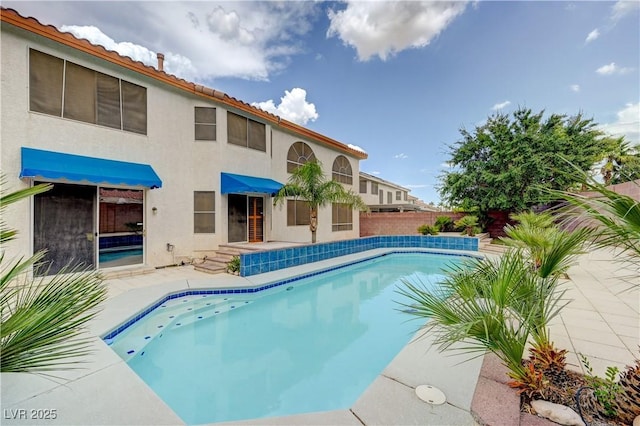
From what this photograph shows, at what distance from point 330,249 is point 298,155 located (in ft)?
24.0

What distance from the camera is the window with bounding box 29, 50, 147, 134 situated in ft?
30.4

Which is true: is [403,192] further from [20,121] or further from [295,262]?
[20,121]

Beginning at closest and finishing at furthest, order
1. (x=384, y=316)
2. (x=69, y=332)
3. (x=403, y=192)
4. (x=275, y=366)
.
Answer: (x=69, y=332) → (x=275, y=366) → (x=384, y=316) → (x=403, y=192)

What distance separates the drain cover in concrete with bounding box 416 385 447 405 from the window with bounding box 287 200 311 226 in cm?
1492

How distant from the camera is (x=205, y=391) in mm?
4887

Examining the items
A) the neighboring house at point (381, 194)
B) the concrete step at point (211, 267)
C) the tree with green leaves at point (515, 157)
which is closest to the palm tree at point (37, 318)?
the concrete step at point (211, 267)

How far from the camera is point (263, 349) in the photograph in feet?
21.2

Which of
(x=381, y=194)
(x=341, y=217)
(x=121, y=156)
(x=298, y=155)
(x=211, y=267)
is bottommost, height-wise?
(x=211, y=267)

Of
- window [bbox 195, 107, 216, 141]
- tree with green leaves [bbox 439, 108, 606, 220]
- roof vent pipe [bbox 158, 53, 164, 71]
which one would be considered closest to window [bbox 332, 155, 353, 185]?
tree with green leaves [bbox 439, 108, 606, 220]

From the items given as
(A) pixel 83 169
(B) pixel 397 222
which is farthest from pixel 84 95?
(B) pixel 397 222

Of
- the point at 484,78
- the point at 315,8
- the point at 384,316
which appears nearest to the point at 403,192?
the point at 484,78

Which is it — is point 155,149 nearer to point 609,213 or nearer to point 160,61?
point 160,61

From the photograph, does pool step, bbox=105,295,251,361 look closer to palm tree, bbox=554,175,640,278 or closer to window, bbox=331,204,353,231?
palm tree, bbox=554,175,640,278

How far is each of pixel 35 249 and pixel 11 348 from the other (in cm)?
1059
